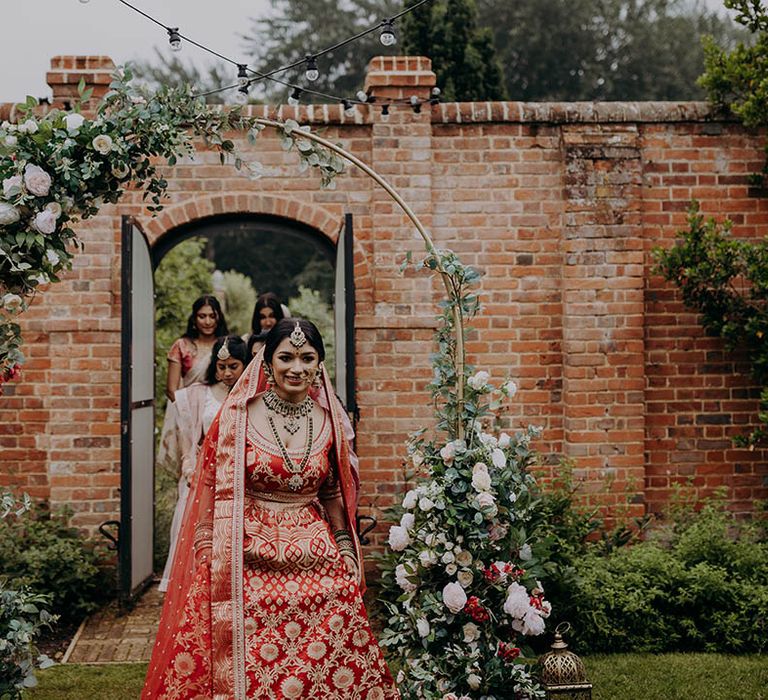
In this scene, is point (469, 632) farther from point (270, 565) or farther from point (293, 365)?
point (293, 365)

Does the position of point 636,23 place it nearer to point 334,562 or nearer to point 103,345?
point 103,345

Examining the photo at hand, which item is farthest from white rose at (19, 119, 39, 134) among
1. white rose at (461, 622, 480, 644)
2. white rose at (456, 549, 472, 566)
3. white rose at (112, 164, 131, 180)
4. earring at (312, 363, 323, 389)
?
white rose at (461, 622, 480, 644)

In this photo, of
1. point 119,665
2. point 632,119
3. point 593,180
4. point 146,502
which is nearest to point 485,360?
point 593,180

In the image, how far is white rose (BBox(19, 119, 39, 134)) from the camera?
3.84 m

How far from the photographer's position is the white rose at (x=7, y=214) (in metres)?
3.77

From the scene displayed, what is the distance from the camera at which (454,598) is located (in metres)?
4.10

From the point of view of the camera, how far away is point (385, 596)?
634 cm

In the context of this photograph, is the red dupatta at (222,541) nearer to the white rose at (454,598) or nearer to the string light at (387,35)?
the white rose at (454,598)

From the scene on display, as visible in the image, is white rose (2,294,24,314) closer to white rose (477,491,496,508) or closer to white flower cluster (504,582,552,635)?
white rose (477,491,496,508)

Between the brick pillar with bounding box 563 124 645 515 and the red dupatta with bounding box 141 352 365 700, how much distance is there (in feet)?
9.45

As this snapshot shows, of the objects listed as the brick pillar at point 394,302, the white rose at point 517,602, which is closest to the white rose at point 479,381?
the white rose at point 517,602

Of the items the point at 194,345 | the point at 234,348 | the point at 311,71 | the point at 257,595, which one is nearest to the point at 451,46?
the point at 194,345

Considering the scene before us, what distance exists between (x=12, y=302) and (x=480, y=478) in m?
2.01

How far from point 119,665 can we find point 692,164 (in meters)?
4.90
